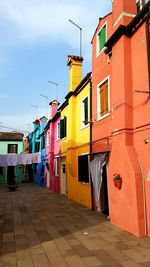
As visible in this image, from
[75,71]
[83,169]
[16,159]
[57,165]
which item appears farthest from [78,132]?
[16,159]

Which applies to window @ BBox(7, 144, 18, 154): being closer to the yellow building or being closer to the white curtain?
the yellow building

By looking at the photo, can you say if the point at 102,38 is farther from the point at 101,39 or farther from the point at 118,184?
the point at 118,184

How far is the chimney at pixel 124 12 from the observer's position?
883 cm

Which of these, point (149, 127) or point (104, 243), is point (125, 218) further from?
point (149, 127)

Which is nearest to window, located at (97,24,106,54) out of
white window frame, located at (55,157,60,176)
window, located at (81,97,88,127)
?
window, located at (81,97,88,127)

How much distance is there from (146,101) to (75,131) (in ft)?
26.3

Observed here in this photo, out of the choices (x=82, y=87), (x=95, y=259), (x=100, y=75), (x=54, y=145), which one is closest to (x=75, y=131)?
(x=82, y=87)

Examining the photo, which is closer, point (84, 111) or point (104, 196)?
point (104, 196)

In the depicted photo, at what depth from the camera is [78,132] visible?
48.0ft

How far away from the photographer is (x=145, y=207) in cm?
744

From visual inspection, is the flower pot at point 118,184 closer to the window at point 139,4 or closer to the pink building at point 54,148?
the window at point 139,4

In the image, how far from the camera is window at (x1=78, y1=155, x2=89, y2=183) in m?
12.9

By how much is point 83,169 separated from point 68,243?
22.0ft

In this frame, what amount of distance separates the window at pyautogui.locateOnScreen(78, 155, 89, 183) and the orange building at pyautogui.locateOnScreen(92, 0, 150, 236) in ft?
9.45
